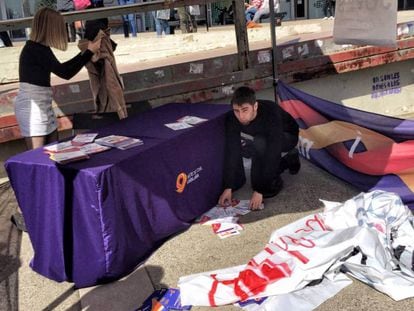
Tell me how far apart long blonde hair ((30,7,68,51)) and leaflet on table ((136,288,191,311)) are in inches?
87.4

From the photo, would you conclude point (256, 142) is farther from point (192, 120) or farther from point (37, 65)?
point (37, 65)

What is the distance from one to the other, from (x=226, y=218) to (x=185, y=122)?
0.92 m

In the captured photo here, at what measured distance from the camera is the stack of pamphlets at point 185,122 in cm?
413

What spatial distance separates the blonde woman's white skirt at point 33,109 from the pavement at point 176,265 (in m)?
0.96

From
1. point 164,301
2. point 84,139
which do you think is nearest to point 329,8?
point 84,139

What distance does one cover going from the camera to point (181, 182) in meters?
3.94

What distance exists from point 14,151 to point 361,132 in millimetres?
3662

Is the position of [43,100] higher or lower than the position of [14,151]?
higher

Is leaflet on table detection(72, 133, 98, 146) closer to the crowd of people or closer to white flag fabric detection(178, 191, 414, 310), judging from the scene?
the crowd of people

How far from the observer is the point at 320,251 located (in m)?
3.09

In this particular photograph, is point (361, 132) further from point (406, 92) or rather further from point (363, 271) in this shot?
point (406, 92)

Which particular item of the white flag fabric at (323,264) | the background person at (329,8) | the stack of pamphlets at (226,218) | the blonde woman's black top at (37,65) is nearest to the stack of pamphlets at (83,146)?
the blonde woman's black top at (37,65)

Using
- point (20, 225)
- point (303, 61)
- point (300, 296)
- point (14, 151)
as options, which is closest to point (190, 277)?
point (300, 296)

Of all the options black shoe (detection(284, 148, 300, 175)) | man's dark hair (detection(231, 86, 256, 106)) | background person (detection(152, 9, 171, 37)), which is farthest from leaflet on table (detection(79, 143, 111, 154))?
background person (detection(152, 9, 171, 37))
